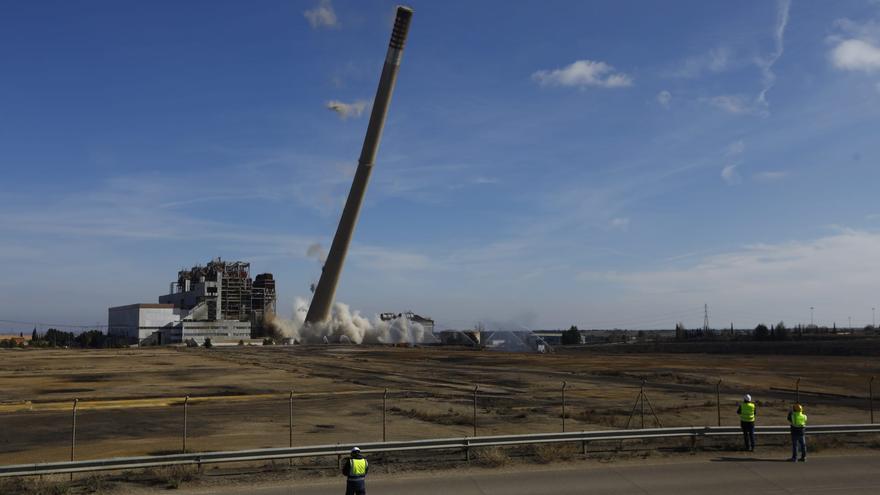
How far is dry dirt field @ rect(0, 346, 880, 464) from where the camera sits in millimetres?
22938

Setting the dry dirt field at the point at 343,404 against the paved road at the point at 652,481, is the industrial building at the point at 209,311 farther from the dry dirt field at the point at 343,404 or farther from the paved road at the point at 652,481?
the paved road at the point at 652,481

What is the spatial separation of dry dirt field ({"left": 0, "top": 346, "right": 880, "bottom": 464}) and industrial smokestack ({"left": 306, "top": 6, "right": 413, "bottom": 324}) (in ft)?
212

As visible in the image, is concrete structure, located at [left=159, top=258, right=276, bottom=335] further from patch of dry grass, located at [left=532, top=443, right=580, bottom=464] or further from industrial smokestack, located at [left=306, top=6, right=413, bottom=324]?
patch of dry grass, located at [left=532, top=443, right=580, bottom=464]

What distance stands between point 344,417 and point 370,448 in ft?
35.8

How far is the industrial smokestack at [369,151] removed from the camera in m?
114

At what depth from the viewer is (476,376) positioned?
53.1m

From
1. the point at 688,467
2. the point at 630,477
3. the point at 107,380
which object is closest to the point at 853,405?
the point at 688,467

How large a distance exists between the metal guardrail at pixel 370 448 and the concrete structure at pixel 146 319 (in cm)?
15509

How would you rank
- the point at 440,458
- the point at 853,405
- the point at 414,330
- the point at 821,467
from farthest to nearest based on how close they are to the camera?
the point at 414,330, the point at 853,405, the point at 440,458, the point at 821,467

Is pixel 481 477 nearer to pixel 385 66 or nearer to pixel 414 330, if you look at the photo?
pixel 385 66

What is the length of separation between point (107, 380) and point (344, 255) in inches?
2995

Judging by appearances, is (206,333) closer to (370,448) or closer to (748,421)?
(370,448)

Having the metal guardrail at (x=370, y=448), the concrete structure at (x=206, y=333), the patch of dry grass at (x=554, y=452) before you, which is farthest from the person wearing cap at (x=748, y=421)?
the concrete structure at (x=206, y=333)

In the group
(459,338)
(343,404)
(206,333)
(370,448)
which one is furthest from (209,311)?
(370,448)
